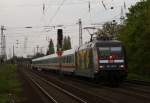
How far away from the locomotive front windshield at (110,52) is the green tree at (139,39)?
17.9 metres

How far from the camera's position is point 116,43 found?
3212 cm

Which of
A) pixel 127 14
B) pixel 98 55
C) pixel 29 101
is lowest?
pixel 29 101

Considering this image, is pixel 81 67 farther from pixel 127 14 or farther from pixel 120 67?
pixel 127 14

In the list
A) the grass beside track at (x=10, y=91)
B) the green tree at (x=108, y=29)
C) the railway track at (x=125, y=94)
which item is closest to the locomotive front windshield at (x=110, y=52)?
the railway track at (x=125, y=94)

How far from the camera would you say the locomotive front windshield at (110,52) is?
31531 mm

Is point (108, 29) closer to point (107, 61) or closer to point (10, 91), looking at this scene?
point (107, 61)

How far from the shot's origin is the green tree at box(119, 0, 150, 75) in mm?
49875

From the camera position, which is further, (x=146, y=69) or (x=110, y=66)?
(x=146, y=69)

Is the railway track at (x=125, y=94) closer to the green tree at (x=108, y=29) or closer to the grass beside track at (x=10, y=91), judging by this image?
the grass beside track at (x=10, y=91)

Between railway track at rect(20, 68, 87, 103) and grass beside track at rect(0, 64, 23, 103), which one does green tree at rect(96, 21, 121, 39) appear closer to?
grass beside track at rect(0, 64, 23, 103)

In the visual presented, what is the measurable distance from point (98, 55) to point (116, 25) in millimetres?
54727

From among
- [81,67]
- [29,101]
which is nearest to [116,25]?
[81,67]

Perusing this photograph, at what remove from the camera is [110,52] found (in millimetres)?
31750

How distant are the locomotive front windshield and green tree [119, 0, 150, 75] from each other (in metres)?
17.9
